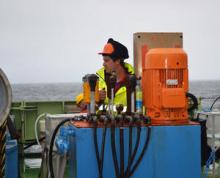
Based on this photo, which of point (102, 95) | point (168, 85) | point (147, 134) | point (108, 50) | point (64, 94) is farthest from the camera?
point (64, 94)

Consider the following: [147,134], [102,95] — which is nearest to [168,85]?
[147,134]

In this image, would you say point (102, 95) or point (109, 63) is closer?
point (102, 95)

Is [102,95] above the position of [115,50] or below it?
below

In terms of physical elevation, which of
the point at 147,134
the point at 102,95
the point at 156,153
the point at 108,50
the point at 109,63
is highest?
the point at 108,50

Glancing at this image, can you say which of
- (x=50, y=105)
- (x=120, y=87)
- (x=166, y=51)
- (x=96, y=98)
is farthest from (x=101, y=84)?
(x=50, y=105)

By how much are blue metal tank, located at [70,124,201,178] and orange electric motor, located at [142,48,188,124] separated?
11 centimetres

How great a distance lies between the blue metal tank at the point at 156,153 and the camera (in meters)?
3.30

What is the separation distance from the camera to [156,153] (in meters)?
3.40

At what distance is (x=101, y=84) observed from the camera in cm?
443

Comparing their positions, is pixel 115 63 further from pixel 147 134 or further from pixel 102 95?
pixel 147 134

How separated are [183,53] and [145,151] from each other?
73cm

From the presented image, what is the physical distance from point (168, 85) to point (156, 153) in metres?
0.47

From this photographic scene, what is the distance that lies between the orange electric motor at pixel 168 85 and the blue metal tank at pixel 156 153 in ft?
0.36

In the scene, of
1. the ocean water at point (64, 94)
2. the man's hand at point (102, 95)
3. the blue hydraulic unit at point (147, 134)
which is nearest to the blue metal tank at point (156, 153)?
the blue hydraulic unit at point (147, 134)
